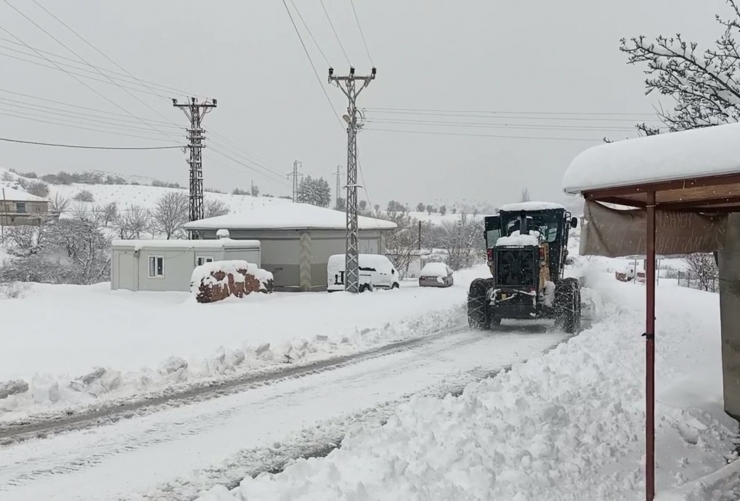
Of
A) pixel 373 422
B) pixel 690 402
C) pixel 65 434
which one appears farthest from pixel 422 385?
pixel 65 434

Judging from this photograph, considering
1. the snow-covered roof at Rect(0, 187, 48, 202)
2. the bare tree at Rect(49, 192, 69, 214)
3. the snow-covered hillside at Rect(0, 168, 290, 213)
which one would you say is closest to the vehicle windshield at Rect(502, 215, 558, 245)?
the bare tree at Rect(49, 192, 69, 214)

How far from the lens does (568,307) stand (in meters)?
13.2

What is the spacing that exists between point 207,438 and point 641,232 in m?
4.59

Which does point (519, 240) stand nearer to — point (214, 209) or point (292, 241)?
point (292, 241)

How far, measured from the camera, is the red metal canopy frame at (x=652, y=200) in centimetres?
402

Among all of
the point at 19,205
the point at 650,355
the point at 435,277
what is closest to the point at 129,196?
the point at 19,205

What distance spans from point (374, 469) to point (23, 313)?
47.5 feet

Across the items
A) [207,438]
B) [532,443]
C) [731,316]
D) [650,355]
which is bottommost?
[207,438]

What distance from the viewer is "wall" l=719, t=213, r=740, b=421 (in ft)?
19.9

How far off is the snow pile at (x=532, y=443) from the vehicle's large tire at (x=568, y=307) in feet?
14.4

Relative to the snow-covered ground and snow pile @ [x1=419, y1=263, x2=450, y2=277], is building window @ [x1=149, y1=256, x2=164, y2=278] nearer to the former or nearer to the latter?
the snow-covered ground

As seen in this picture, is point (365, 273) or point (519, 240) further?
point (365, 273)

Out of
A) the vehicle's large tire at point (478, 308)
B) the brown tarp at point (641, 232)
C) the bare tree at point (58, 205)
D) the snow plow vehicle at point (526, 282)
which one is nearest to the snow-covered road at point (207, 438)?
the brown tarp at point (641, 232)

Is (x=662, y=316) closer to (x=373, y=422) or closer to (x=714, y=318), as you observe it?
(x=714, y=318)
